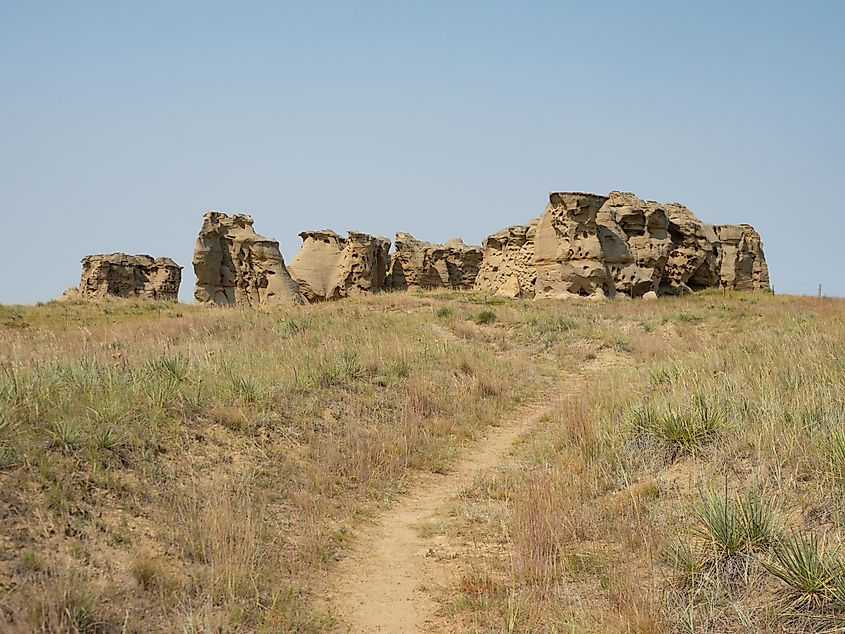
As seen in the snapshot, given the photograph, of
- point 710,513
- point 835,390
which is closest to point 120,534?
point 710,513

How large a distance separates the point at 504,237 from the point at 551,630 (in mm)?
32019

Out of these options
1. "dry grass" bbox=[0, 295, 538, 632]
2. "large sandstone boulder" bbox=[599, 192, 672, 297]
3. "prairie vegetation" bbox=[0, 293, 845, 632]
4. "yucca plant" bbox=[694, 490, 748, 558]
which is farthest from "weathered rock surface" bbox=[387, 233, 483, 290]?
"yucca plant" bbox=[694, 490, 748, 558]

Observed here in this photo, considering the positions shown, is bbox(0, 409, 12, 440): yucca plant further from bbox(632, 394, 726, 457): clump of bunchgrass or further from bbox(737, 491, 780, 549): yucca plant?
bbox(632, 394, 726, 457): clump of bunchgrass

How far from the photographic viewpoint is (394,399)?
1012 centimetres

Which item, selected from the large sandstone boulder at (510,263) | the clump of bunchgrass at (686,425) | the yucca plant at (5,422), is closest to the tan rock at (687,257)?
the large sandstone boulder at (510,263)

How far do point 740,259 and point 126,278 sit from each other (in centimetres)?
3912

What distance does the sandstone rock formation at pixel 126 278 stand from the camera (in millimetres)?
43312

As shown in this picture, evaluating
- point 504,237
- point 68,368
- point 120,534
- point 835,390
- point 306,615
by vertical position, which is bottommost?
point 306,615

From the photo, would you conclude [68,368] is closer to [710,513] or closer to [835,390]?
[710,513]

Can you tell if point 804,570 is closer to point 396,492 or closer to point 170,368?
point 396,492

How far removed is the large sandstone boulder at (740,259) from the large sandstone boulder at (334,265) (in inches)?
762

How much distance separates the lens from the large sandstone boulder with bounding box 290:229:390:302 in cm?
3403

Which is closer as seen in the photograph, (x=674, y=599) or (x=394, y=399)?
(x=674, y=599)

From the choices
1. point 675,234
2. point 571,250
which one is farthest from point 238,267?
point 675,234
